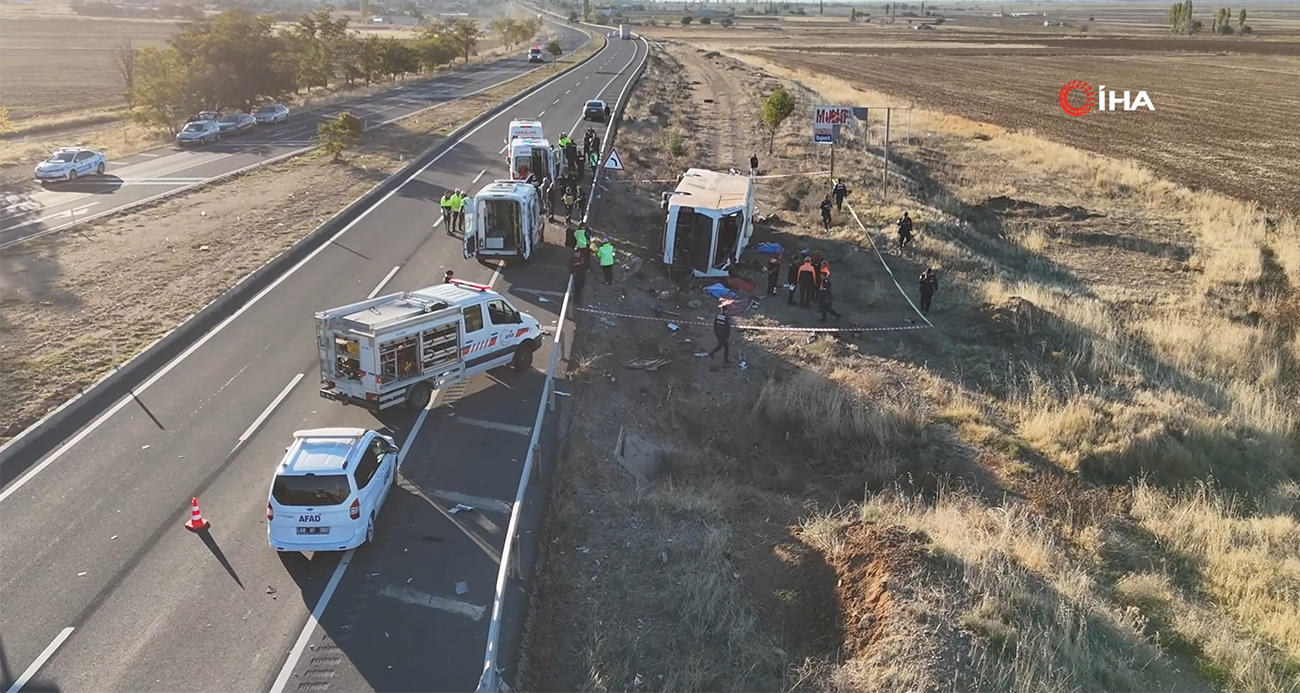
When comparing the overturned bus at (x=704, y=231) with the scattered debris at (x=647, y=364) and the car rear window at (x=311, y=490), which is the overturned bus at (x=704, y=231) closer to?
the scattered debris at (x=647, y=364)

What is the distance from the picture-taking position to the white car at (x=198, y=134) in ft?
148

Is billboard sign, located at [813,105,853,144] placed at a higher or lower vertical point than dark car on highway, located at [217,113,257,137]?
higher

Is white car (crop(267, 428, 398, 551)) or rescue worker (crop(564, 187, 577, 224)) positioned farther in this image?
rescue worker (crop(564, 187, 577, 224))

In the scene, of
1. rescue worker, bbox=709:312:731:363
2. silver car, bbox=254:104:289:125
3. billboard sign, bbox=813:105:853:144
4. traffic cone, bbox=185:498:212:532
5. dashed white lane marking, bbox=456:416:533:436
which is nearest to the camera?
traffic cone, bbox=185:498:212:532

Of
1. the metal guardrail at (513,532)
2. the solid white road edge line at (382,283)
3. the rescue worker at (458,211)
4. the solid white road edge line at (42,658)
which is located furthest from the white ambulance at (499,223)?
the solid white road edge line at (42,658)

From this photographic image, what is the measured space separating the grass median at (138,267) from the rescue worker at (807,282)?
14541 millimetres

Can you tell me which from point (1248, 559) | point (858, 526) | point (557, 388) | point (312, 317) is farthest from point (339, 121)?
point (1248, 559)

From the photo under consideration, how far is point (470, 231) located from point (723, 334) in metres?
8.21

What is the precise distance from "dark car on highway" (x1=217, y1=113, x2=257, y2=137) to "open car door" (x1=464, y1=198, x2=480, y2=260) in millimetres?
29563

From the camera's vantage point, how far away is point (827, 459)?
17172mm

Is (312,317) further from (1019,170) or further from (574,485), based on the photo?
(1019,170)

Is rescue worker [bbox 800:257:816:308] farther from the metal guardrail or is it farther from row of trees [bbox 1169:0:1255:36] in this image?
row of trees [bbox 1169:0:1255:36]

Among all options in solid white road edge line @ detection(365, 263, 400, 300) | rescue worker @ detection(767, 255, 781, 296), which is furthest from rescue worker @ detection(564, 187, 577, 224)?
rescue worker @ detection(767, 255, 781, 296)

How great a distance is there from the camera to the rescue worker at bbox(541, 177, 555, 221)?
94.8 ft
